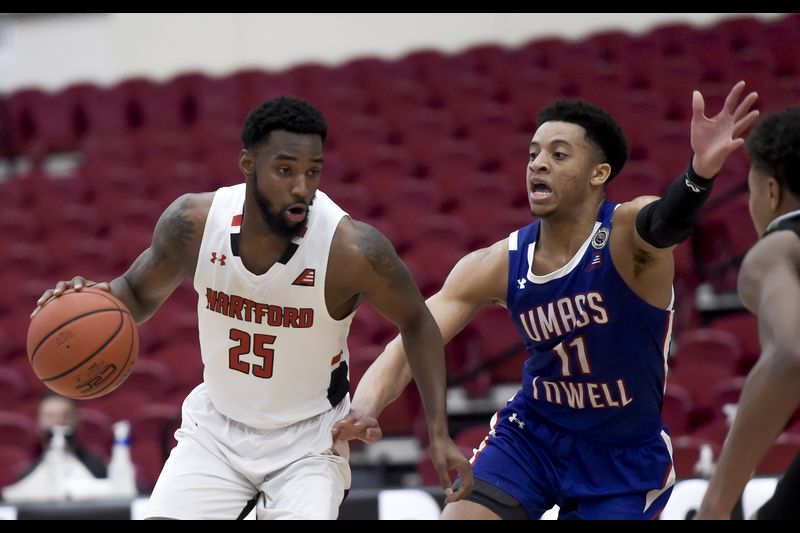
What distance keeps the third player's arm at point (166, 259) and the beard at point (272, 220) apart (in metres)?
0.22

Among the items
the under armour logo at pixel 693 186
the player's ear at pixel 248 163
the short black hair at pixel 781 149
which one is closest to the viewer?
the short black hair at pixel 781 149

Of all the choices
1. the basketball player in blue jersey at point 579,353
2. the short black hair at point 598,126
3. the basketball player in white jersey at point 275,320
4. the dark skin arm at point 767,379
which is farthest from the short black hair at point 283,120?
the dark skin arm at point 767,379

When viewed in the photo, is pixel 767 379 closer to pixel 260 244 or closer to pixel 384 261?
pixel 384 261

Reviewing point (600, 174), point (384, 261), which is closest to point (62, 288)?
point (384, 261)

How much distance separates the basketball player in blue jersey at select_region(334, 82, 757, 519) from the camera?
385cm

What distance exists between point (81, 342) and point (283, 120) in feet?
3.33

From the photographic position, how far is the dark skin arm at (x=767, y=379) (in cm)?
263

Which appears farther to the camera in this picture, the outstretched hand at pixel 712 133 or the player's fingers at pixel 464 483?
→ the player's fingers at pixel 464 483

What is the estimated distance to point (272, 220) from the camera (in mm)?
3758

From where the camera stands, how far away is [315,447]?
3818mm

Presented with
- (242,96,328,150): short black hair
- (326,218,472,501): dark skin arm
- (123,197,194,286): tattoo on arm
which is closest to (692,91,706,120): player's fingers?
(326,218,472,501): dark skin arm

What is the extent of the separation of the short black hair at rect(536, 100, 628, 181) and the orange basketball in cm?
174

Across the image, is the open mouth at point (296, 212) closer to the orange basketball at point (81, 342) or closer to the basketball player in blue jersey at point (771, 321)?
the orange basketball at point (81, 342)
